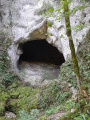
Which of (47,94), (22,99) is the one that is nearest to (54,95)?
(47,94)

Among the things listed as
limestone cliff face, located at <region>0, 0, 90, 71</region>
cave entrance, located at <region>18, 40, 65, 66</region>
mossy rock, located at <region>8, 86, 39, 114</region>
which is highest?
limestone cliff face, located at <region>0, 0, 90, 71</region>

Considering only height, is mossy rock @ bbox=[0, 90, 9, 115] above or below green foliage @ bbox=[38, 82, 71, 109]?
Answer: below

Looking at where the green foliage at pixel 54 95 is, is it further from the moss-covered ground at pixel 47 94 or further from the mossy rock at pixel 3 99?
the mossy rock at pixel 3 99

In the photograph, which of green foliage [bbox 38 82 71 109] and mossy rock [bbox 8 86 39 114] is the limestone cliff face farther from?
green foliage [bbox 38 82 71 109]

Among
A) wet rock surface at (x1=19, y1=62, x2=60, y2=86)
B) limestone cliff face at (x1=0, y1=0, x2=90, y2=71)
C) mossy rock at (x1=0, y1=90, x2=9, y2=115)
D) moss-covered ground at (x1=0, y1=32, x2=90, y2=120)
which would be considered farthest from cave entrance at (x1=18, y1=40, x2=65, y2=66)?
mossy rock at (x1=0, y1=90, x2=9, y2=115)

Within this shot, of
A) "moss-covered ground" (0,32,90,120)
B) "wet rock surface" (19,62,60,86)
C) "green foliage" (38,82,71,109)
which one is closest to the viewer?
"moss-covered ground" (0,32,90,120)

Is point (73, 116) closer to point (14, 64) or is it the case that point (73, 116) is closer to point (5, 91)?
Result: point (5, 91)

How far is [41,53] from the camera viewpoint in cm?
1350

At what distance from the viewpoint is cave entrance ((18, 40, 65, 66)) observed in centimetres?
1265

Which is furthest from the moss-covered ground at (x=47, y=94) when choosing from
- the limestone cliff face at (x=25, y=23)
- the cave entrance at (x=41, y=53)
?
the cave entrance at (x=41, y=53)

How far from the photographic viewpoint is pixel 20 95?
6652 millimetres

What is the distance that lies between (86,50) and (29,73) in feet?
17.7

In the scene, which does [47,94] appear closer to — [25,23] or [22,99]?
[22,99]

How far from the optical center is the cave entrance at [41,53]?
1265 centimetres
